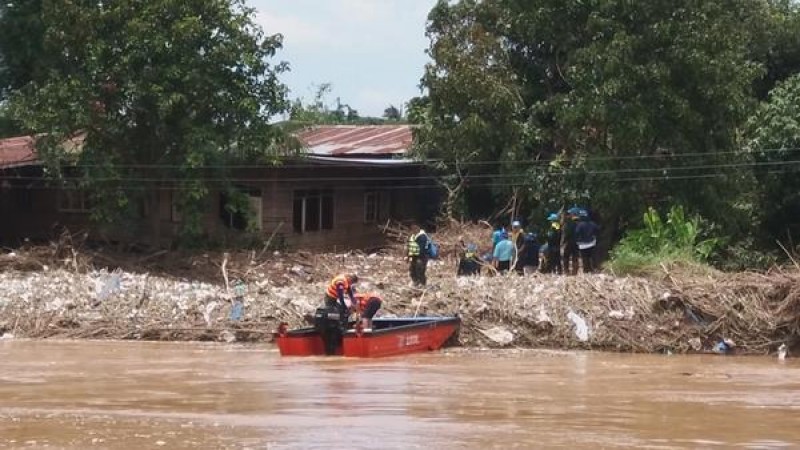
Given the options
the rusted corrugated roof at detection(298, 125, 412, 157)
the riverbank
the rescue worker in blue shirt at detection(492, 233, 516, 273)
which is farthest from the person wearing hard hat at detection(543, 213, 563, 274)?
the rusted corrugated roof at detection(298, 125, 412, 157)

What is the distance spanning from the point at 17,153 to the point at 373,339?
53.5ft

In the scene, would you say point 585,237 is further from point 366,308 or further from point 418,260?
point 366,308

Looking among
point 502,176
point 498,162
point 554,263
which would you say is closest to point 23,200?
point 498,162

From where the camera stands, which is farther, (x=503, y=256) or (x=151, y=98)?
(x=151, y=98)

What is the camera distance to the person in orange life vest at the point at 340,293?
21.2 m

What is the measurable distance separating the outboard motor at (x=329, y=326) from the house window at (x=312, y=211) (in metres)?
13.6

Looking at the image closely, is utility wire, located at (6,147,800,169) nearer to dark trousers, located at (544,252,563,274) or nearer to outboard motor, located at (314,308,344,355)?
dark trousers, located at (544,252,563,274)

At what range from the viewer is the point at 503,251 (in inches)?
1033

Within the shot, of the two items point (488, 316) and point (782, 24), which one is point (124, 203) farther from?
point (782, 24)

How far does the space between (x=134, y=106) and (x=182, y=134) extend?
4.04 feet

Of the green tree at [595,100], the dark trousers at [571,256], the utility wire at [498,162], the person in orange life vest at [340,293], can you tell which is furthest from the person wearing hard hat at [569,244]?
the person in orange life vest at [340,293]

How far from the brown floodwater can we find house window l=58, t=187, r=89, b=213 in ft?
39.0

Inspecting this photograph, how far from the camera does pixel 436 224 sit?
3434cm

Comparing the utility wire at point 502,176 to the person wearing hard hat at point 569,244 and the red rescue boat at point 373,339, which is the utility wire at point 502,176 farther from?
the red rescue boat at point 373,339
